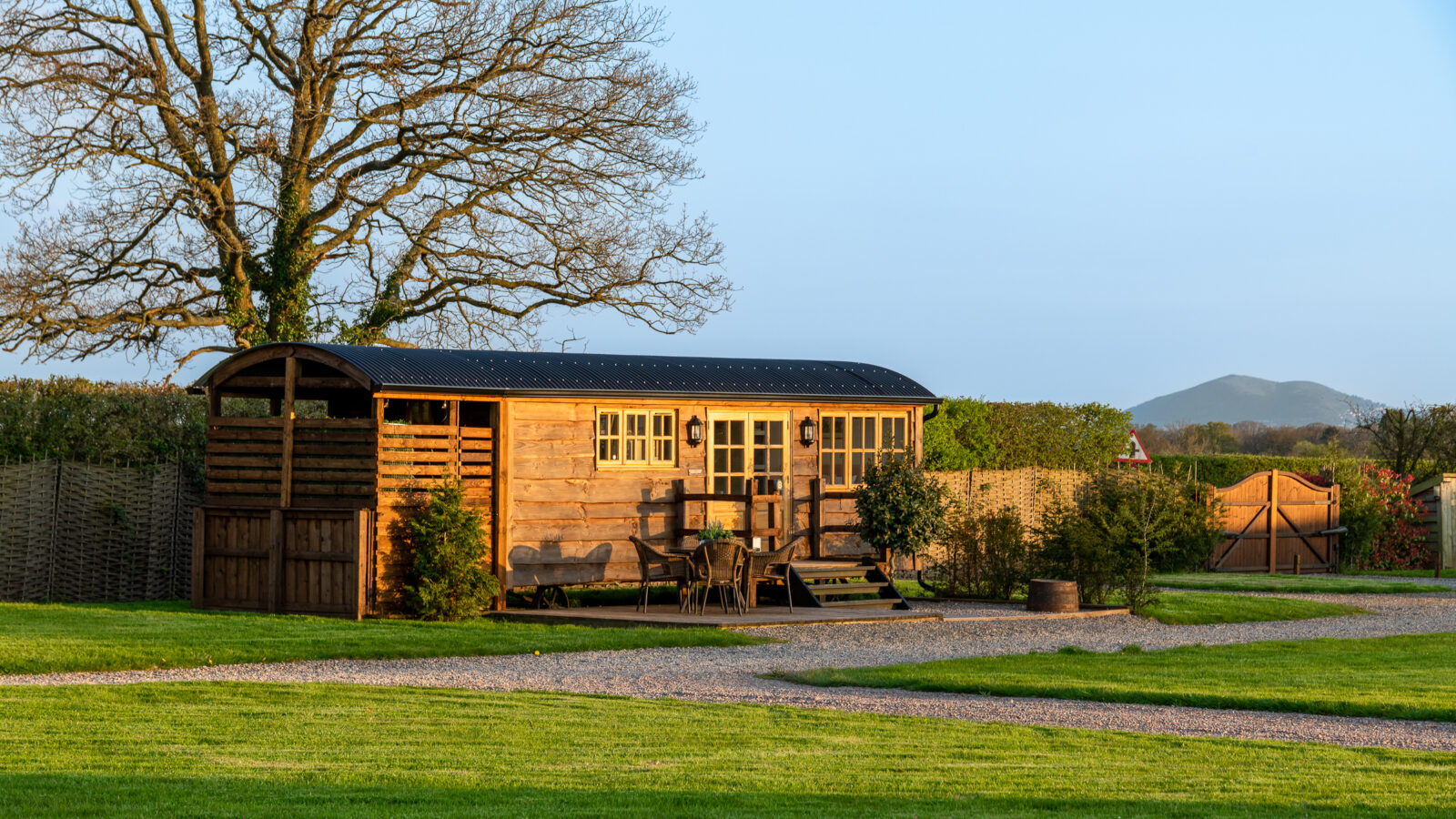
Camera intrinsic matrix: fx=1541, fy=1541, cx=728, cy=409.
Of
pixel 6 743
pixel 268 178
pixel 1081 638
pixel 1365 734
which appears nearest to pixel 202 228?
pixel 268 178

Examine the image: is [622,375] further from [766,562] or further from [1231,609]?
[1231,609]

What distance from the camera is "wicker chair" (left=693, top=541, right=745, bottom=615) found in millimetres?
16281

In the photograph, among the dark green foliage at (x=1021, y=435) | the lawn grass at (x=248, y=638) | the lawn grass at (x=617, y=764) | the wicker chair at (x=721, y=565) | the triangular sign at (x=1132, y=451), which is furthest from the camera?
the triangular sign at (x=1132, y=451)

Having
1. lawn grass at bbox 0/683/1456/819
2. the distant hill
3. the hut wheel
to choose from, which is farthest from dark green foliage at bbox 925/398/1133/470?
the distant hill

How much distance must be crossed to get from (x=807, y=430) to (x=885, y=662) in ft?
19.3

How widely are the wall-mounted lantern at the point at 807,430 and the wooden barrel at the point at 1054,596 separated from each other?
3133 millimetres

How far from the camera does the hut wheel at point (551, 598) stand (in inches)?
679

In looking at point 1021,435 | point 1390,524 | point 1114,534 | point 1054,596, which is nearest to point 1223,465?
point 1390,524

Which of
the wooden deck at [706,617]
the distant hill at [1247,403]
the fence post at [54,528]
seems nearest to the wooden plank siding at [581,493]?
the wooden deck at [706,617]

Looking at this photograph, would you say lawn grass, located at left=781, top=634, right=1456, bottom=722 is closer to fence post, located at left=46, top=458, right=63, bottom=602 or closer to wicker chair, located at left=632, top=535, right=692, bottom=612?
wicker chair, located at left=632, top=535, right=692, bottom=612

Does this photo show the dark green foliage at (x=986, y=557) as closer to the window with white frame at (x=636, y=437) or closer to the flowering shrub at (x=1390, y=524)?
the window with white frame at (x=636, y=437)

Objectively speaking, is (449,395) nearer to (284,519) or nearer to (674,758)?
(284,519)

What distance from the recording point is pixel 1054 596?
17938mm

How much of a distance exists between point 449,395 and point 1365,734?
9.80m
